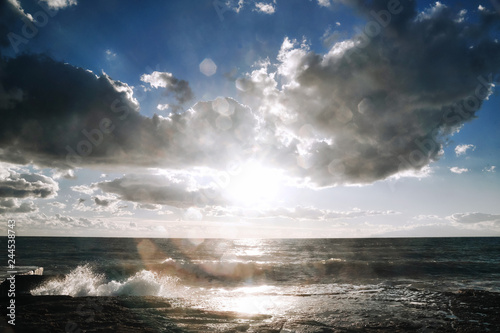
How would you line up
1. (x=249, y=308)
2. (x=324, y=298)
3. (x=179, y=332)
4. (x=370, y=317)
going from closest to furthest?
(x=179, y=332) < (x=370, y=317) < (x=249, y=308) < (x=324, y=298)

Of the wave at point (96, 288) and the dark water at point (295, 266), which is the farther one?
the dark water at point (295, 266)

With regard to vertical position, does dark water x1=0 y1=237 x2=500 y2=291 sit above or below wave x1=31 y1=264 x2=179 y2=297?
below

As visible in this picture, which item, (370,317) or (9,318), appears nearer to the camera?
(9,318)

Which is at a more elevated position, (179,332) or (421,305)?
(179,332)

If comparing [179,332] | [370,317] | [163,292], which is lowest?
[163,292]

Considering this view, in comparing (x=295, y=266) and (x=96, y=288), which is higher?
(x=96, y=288)

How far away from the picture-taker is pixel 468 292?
1395 cm

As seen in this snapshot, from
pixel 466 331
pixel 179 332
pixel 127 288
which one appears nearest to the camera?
pixel 179 332

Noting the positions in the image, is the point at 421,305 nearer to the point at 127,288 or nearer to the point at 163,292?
the point at 163,292

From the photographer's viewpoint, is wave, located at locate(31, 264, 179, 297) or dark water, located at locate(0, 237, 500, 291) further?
dark water, located at locate(0, 237, 500, 291)

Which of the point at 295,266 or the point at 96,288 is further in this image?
the point at 295,266

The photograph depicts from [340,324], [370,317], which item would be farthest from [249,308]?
[370,317]

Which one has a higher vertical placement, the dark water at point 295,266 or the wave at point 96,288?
the wave at point 96,288

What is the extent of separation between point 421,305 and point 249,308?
304 inches
